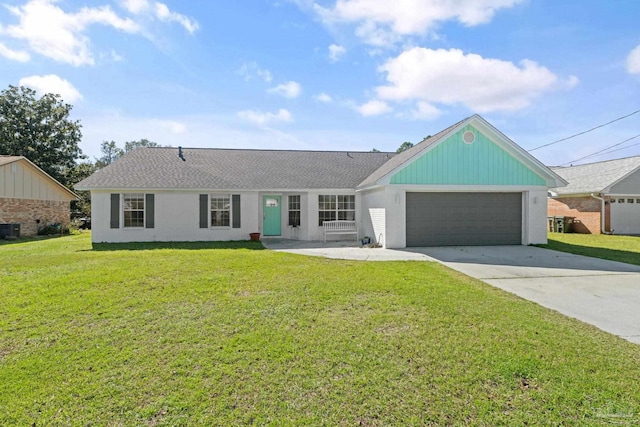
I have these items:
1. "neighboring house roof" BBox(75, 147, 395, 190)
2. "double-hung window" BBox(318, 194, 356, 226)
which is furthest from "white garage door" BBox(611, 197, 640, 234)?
"double-hung window" BBox(318, 194, 356, 226)

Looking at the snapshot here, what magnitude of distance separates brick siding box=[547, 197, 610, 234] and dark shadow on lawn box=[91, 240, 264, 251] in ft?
64.0

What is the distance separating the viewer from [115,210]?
14.0 meters

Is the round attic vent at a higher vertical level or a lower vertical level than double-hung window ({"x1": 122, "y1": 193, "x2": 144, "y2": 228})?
higher

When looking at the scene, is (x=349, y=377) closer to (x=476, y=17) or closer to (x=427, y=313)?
(x=427, y=313)

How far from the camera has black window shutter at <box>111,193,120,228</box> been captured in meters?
14.0

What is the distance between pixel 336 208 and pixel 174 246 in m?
7.05

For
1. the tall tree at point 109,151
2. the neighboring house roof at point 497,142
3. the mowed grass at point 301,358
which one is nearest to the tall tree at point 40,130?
the tall tree at point 109,151

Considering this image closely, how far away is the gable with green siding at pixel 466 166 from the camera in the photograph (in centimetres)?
1253

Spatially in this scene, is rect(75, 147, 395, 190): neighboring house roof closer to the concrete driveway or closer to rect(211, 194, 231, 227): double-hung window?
rect(211, 194, 231, 227): double-hung window

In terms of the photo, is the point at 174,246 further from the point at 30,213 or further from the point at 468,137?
the point at 30,213

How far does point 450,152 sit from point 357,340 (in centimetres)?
1049

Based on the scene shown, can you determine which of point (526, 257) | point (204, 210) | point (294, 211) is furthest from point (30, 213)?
point (526, 257)

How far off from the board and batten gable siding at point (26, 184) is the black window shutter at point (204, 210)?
464 inches

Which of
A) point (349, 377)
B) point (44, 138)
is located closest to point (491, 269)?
point (349, 377)
